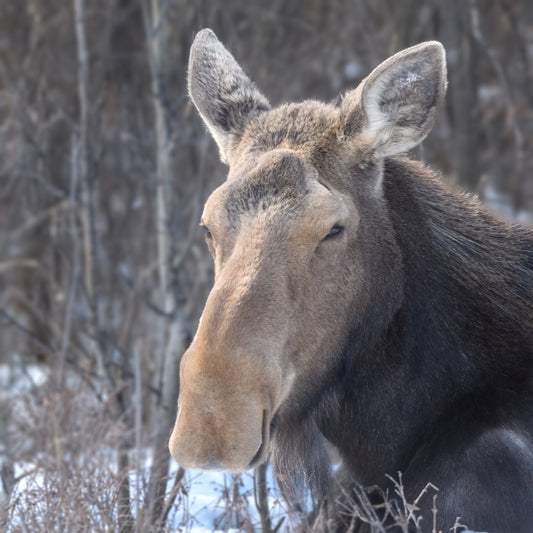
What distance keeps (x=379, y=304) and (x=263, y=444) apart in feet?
2.80

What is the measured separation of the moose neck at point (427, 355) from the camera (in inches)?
142

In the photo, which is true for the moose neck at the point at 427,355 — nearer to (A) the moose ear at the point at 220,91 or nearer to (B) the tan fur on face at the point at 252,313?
(B) the tan fur on face at the point at 252,313

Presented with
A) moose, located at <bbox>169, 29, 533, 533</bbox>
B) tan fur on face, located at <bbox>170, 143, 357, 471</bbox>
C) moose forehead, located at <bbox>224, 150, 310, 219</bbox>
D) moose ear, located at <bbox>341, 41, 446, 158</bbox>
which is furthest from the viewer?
moose ear, located at <bbox>341, 41, 446, 158</bbox>

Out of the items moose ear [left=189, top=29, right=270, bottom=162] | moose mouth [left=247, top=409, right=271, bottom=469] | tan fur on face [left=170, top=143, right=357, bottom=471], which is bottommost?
moose mouth [left=247, top=409, right=271, bottom=469]

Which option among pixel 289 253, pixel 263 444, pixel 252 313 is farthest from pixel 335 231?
pixel 263 444

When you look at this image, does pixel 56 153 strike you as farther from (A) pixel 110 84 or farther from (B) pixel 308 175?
(B) pixel 308 175

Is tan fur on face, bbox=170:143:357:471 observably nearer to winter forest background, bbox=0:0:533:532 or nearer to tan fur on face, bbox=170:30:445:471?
tan fur on face, bbox=170:30:445:471

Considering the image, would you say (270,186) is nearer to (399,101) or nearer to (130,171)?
(399,101)

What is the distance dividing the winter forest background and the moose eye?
94 centimetres

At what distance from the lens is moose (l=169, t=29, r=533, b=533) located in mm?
3344

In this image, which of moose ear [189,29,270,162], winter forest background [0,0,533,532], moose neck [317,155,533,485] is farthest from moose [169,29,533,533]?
winter forest background [0,0,533,532]

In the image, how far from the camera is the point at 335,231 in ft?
11.4

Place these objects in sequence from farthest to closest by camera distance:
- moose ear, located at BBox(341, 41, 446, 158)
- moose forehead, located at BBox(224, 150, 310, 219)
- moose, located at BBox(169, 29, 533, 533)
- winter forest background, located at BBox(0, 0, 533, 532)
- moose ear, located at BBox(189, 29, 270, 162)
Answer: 1. winter forest background, located at BBox(0, 0, 533, 532)
2. moose ear, located at BBox(189, 29, 270, 162)
3. moose ear, located at BBox(341, 41, 446, 158)
4. moose forehead, located at BBox(224, 150, 310, 219)
5. moose, located at BBox(169, 29, 533, 533)

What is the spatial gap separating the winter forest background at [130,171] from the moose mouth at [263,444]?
0.57 meters
